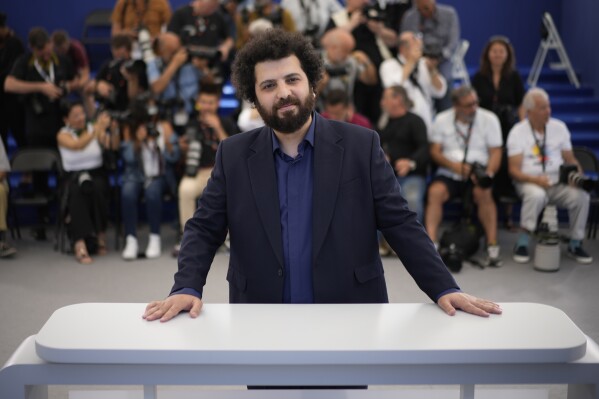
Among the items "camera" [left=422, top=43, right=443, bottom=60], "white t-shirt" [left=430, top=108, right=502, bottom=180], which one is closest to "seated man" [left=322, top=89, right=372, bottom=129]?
"white t-shirt" [left=430, top=108, right=502, bottom=180]

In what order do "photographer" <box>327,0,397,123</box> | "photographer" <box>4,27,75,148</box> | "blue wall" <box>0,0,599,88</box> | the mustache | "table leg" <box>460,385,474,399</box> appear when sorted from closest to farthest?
"table leg" <box>460,385,474,399</box> < the mustache < "photographer" <box>4,27,75,148</box> < "photographer" <box>327,0,397,123</box> < "blue wall" <box>0,0,599,88</box>

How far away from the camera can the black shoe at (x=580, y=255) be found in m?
5.66

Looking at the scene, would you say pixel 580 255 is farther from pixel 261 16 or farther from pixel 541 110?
pixel 261 16

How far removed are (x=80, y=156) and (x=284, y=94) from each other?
13.9ft

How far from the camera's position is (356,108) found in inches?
262

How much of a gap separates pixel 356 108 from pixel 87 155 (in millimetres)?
2281

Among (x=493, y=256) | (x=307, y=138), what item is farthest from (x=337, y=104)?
(x=307, y=138)

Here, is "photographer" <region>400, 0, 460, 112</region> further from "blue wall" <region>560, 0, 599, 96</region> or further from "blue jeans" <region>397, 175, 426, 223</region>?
"blue wall" <region>560, 0, 599, 96</region>

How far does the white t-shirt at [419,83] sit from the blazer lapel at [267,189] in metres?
4.10

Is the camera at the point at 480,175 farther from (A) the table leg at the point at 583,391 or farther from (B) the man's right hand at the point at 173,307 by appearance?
(B) the man's right hand at the point at 173,307

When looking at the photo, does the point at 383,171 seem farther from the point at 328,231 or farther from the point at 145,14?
the point at 145,14

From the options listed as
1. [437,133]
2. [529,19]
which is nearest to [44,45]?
[437,133]

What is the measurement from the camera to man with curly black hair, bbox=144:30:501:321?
7.18 ft

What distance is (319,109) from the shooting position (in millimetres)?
6133
